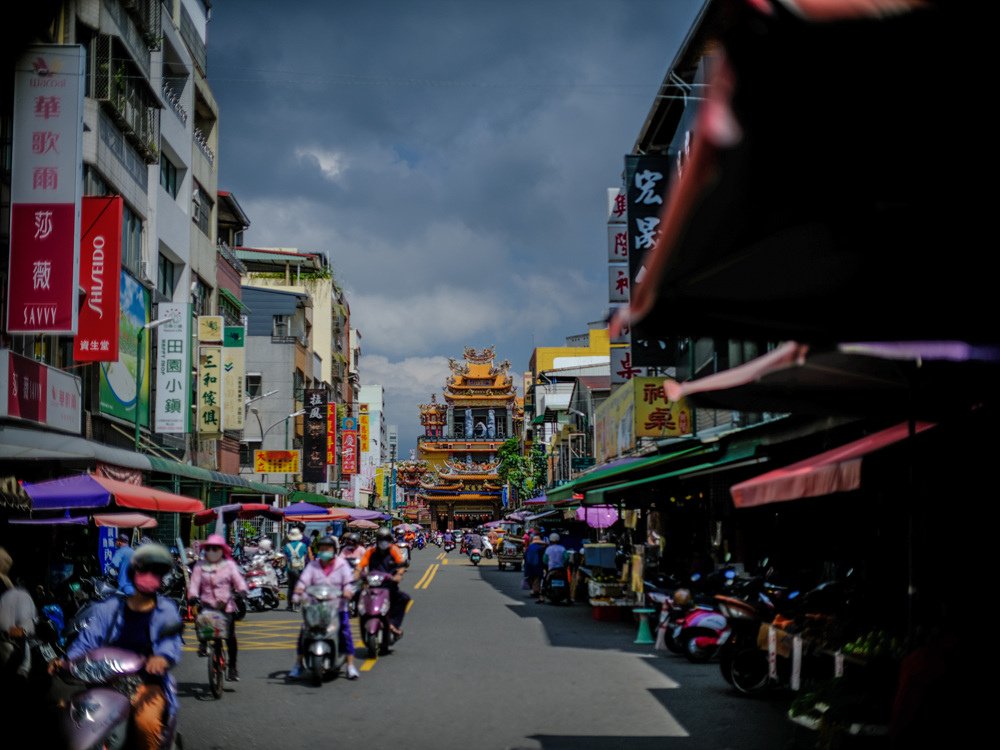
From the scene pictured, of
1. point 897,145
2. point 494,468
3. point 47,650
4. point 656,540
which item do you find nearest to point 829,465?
point 897,145

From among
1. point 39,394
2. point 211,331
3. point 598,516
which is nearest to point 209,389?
point 211,331

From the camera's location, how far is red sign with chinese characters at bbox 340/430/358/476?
244 ft

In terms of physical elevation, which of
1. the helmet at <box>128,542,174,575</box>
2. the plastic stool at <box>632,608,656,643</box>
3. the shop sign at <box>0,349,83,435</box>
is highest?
the shop sign at <box>0,349,83,435</box>

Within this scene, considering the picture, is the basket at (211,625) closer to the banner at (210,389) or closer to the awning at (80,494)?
the awning at (80,494)

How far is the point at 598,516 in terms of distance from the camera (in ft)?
118

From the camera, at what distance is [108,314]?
22.6m

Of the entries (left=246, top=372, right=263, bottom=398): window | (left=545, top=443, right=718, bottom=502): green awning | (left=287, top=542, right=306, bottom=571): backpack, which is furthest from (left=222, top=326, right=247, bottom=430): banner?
(left=246, top=372, right=263, bottom=398): window

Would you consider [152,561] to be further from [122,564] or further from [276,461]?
[276,461]

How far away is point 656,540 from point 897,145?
90.5 feet

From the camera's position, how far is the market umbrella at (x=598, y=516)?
35594 millimetres

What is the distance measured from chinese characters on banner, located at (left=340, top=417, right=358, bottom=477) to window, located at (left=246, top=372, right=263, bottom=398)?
1421 cm

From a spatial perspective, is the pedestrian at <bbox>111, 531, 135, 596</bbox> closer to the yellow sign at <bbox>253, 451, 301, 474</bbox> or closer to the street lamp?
the street lamp

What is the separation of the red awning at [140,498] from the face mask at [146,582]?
10.7 metres

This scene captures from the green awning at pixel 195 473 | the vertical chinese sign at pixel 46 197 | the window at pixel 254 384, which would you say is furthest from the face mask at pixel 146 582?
the window at pixel 254 384
